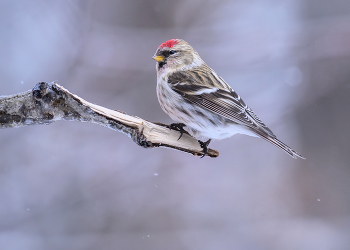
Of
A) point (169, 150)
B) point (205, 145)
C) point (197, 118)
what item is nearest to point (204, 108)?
point (197, 118)

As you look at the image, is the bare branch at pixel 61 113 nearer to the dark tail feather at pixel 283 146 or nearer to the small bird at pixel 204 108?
the small bird at pixel 204 108

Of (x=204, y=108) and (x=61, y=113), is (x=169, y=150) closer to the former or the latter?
(x=204, y=108)

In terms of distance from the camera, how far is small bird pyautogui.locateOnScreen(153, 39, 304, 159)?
1433 millimetres

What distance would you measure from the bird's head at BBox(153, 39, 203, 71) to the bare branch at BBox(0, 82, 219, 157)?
419 mm

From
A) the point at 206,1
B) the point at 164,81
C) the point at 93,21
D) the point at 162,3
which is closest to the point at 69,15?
the point at 93,21

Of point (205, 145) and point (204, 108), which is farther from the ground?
point (204, 108)

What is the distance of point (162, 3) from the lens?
2666mm

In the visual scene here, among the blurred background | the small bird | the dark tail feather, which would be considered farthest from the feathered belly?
the blurred background

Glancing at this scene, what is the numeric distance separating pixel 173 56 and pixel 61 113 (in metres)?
0.72

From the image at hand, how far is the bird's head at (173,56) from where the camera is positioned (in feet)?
5.25

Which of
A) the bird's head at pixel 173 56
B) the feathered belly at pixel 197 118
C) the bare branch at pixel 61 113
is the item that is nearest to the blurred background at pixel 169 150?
the bird's head at pixel 173 56

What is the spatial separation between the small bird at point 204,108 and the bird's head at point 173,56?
0.04ft

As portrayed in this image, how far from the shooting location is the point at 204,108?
4.72 ft

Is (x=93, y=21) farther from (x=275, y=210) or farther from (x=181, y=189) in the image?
(x=275, y=210)
